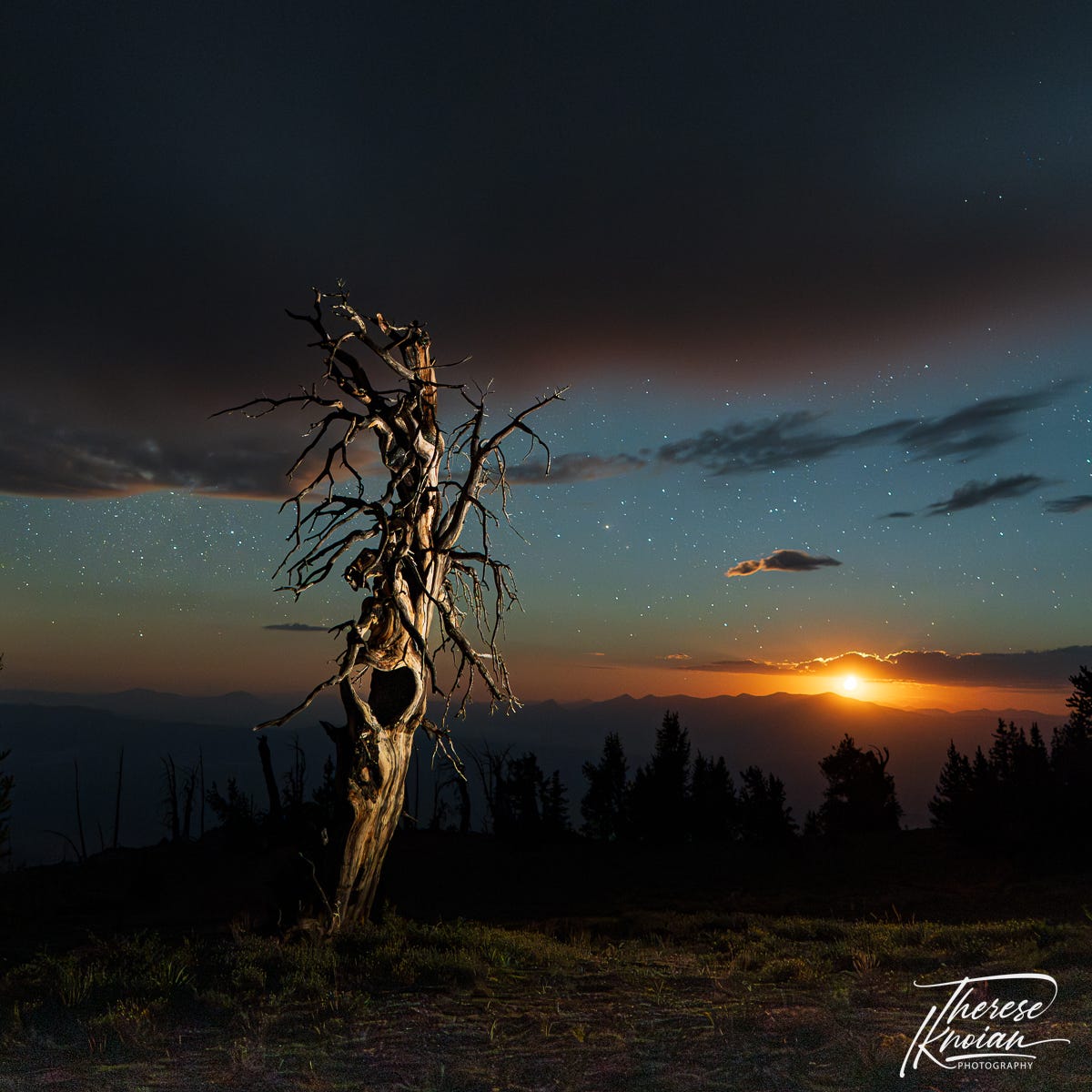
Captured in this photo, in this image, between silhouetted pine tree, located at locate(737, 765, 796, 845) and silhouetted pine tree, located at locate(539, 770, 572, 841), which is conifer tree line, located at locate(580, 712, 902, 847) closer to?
silhouetted pine tree, located at locate(737, 765, 796, 845)

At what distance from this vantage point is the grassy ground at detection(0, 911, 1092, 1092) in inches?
215

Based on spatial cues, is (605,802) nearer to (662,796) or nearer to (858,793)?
(662,796)

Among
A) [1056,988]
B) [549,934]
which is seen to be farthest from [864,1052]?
[549,934]

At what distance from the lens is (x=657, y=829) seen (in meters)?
42.2

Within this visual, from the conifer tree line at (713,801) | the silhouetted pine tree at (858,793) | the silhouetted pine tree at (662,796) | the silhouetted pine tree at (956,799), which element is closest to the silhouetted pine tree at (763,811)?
the conifer tree line at (713,801)

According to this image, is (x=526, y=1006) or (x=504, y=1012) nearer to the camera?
(x=504, y=1012)

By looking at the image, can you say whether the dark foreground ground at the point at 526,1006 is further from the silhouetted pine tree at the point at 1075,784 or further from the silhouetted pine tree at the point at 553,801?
the silhouetted pine tree at the point at 553,801

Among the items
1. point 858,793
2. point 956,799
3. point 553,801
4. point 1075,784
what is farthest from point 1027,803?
point 553,801

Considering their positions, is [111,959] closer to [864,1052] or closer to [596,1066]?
[596,1066]

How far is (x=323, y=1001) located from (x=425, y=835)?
27191mm
